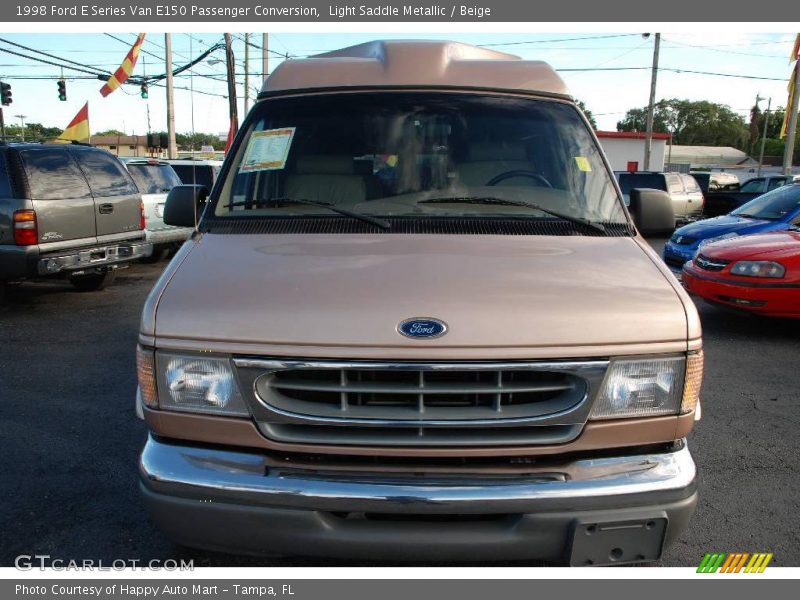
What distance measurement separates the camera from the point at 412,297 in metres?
2.42

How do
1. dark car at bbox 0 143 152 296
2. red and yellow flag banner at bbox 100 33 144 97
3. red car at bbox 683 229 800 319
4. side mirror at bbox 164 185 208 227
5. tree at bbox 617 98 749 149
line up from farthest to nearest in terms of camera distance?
1. tree at bbox 617 98 749 149
2. red and yellow flag banner at bbox 100 33 144 97
3. dark car at bbox 0 143 152 296
4. red car at bbox 683 229 800 319
5. side mirror at bbox 164 185 208 227

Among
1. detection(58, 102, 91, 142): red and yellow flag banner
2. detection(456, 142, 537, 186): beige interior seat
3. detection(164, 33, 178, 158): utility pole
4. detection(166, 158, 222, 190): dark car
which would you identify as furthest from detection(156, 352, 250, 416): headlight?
detection(164, 33, 178, 158): utility pole

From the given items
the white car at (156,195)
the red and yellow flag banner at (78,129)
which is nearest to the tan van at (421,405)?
the white car at (156,195)

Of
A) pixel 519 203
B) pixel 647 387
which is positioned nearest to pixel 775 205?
pixel 519 203

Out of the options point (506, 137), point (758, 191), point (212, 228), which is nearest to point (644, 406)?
point (506, 137)

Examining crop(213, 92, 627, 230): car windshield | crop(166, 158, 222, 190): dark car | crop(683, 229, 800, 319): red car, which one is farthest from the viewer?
crop(166, 158, 222, 190): dark car

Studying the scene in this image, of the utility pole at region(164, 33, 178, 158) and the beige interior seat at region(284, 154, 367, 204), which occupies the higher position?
the utility pole at region(164, 33, 178, 158)

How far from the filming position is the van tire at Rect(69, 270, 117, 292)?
9695 millimetres

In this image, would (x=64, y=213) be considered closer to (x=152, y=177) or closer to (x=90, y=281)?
(x=90, y=281)

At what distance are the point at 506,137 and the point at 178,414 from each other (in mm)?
2171

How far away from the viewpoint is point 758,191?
19.1 meters

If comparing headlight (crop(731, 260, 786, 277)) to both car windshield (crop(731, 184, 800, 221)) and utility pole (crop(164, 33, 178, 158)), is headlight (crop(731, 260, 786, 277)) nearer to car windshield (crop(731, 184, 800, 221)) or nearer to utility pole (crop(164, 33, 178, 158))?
car windshield (crop(731, 184, 800, 221))

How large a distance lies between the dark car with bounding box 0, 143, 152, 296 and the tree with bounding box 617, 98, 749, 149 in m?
105

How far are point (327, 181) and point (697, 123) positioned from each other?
118 m
